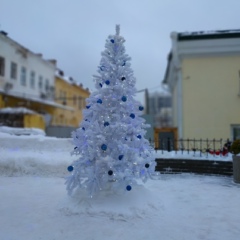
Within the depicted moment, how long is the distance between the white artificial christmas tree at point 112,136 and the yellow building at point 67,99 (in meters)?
28.3

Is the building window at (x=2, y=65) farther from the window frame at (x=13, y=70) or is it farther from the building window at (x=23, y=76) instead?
the building window at (x=23, y=76)

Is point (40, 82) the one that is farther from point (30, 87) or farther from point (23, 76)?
point (23, 76)

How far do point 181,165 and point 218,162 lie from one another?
4.63 ft

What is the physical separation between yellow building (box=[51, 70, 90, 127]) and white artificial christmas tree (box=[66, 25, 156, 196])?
1113 inches

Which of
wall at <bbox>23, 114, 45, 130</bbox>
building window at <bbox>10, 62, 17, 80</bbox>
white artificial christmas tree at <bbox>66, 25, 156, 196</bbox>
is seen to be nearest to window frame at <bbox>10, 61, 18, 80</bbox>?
building window at <bbox>10, 62, 17, 80</bbox>

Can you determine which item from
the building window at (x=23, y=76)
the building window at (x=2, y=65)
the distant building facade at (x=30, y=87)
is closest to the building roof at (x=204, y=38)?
the distant building facade at (x=30, y=87)

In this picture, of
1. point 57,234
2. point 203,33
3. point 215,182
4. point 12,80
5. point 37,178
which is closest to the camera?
point 57,234

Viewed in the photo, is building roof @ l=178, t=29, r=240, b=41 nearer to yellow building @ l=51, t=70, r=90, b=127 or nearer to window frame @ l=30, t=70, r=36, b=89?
window frame @ l=30, t=70, r=36, b=89

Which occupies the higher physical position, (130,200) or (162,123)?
(162,123)

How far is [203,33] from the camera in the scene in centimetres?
1723

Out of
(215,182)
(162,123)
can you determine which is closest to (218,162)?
(215,182)

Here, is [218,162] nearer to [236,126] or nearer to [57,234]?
[236,126]

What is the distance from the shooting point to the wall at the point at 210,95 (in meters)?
17.3

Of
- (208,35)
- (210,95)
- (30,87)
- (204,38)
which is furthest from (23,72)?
(210,95)
